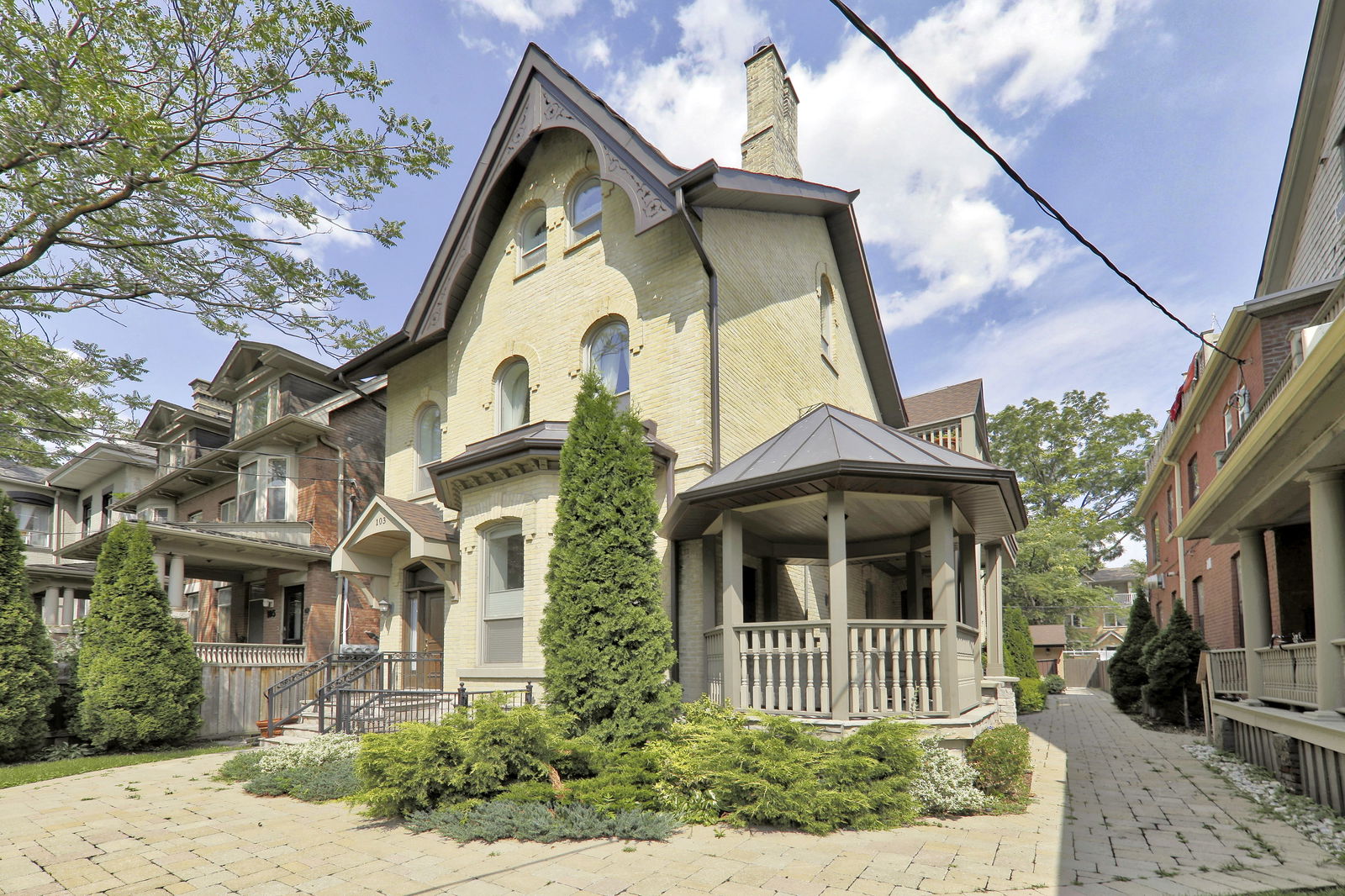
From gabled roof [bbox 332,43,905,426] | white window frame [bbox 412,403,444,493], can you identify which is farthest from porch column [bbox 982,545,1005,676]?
white window frame [bbox 412,403,444,493]

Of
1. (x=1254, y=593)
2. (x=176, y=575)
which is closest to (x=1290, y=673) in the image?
(x=1254, y=593)

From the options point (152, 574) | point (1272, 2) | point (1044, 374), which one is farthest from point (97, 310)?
point (1044, 374)

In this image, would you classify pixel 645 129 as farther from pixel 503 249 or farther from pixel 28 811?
pixel 28 811

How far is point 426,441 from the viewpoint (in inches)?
590

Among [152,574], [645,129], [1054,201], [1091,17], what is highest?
[645,129]

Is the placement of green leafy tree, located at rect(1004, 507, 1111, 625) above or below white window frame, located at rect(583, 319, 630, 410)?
below

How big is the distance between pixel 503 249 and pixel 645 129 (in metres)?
3.28

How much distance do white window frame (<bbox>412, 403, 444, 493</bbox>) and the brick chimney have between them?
308 inches

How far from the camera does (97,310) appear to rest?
36.1 feet

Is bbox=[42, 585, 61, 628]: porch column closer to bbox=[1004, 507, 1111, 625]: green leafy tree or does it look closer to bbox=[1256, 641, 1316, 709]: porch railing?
bbox=[1256, 641, 1316, 709]: porch railing

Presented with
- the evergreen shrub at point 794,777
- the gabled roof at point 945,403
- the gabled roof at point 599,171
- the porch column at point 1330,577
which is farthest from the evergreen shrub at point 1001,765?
the gabled roof at point 945,403

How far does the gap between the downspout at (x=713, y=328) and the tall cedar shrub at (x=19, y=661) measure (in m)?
10.1

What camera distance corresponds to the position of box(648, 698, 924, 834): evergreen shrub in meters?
6.34

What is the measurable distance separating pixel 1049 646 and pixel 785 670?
1277 inches
